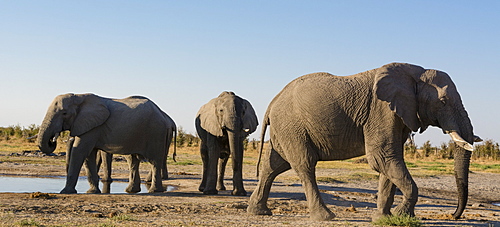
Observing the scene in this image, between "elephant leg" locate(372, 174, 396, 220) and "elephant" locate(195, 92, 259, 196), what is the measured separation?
21.2 feet

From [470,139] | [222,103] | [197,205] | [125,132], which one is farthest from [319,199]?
[125,132]

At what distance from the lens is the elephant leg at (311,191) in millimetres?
9727

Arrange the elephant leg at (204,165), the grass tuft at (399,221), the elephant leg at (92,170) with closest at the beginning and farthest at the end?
the grass tuft at (399,221), the elephant leg at (92,170), the elephant leg at (204,165)

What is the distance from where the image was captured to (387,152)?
905 cm

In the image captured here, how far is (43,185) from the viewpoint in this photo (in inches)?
708

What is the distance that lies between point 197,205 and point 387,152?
4.67 metres

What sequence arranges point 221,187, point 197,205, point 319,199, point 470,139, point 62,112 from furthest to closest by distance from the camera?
point 221,187 → point 62,112 → point 197,205 → point 319,199 → point 470,139

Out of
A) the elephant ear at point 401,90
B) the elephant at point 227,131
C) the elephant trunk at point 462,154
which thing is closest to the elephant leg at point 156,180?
the elephant at point 227,131

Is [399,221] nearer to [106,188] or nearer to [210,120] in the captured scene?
[210,120]

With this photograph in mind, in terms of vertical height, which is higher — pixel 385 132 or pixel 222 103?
pixel 222 103

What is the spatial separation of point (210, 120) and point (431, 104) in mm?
8159

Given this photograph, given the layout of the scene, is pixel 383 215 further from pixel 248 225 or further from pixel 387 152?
pixel 248 225

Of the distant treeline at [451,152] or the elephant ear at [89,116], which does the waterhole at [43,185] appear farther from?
the distant treeline at [451,152]

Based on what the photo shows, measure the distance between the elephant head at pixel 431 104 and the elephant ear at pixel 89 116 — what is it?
868cm
